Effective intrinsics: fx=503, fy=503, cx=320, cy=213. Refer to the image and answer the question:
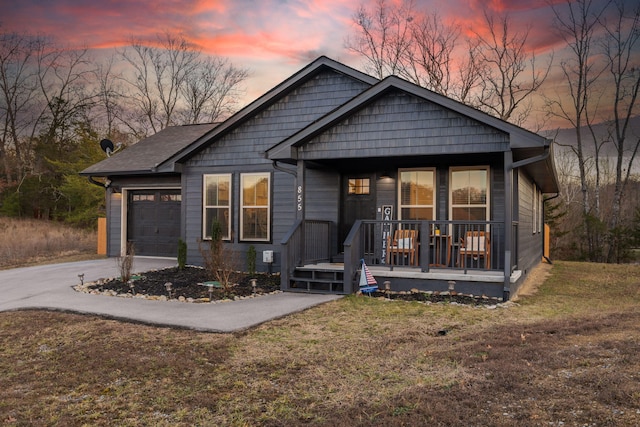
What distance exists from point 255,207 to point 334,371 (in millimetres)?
8024

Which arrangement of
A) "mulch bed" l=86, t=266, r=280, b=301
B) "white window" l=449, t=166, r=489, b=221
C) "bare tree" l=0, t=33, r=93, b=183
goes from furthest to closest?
"bare tree" l=0, t=33, r=93, b=183 → "white window" l=449, t=166, r=489, b=221 → "mulch bed" l=86, t=266, r=280, b=301

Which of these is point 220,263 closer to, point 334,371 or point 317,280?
point 317,280

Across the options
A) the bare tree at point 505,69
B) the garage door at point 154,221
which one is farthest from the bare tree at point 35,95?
the bare tree at point 505,69

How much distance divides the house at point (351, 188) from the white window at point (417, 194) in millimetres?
24

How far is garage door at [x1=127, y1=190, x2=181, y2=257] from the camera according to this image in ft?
48.4

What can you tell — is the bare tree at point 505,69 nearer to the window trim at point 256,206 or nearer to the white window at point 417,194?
the white window at point 417,194

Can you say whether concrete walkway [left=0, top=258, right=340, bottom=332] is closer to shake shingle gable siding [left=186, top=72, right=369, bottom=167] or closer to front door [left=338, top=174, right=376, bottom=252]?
front door [left=338, top=174, right=376, bottom=252]

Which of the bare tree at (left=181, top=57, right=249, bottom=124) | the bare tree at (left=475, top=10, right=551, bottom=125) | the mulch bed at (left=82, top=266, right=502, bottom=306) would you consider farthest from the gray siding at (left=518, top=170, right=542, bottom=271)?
the bare tree at (left=181, top=57, right=249, bottom=124)

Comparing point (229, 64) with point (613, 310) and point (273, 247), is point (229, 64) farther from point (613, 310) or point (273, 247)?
point (613, 310)

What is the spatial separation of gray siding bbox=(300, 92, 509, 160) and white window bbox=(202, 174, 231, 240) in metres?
3.52

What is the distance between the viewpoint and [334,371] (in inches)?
195

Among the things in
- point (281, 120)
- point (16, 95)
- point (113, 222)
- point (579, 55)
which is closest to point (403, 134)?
point (281, 120)

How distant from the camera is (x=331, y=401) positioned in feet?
13.7

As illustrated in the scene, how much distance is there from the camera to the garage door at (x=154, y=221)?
1474 cm
